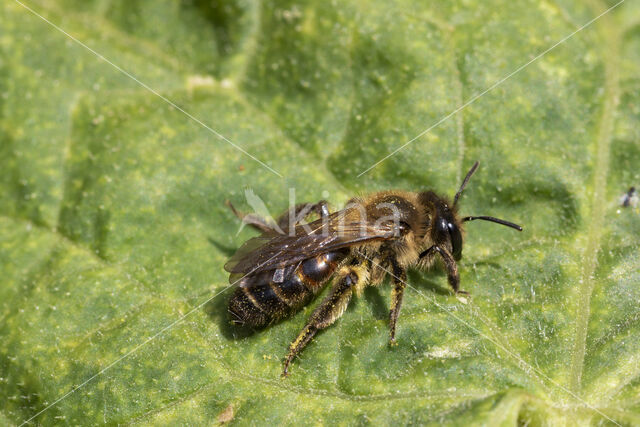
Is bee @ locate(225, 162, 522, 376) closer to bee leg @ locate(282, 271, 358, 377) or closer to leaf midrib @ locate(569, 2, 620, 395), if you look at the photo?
bee leg @ locate(282, 271, 358, 377)

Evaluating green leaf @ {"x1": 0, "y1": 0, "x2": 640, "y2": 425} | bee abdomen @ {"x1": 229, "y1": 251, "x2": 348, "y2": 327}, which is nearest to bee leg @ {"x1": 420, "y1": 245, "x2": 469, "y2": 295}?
green leaf @ {"x1": 0, "y1": 0, "x2": 640, "y2": 425}

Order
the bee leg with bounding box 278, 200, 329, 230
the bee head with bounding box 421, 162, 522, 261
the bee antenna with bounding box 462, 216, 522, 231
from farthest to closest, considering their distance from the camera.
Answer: the bee leg with bounding box 278, 200, 329, 230, the bee antenna with bounding box 462, 216, 522, 231, the bee head with bounding box 421, 162, 522, 261

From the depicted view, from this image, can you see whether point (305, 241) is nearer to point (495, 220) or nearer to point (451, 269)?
point (451, 269)

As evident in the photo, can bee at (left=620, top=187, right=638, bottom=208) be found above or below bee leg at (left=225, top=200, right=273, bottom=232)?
above

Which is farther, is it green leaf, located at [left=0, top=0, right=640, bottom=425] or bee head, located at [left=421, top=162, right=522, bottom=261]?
bee head, located at [left=421, top=162, right=522, bottom=261]

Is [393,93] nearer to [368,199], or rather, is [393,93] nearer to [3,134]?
[368,199]

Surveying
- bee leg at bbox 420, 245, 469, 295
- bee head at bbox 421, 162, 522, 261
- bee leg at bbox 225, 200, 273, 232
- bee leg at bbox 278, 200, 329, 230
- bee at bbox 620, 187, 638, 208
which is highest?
bee at bbox 620, 187, 638, 208

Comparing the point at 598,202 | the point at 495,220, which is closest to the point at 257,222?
the point at 495,220
